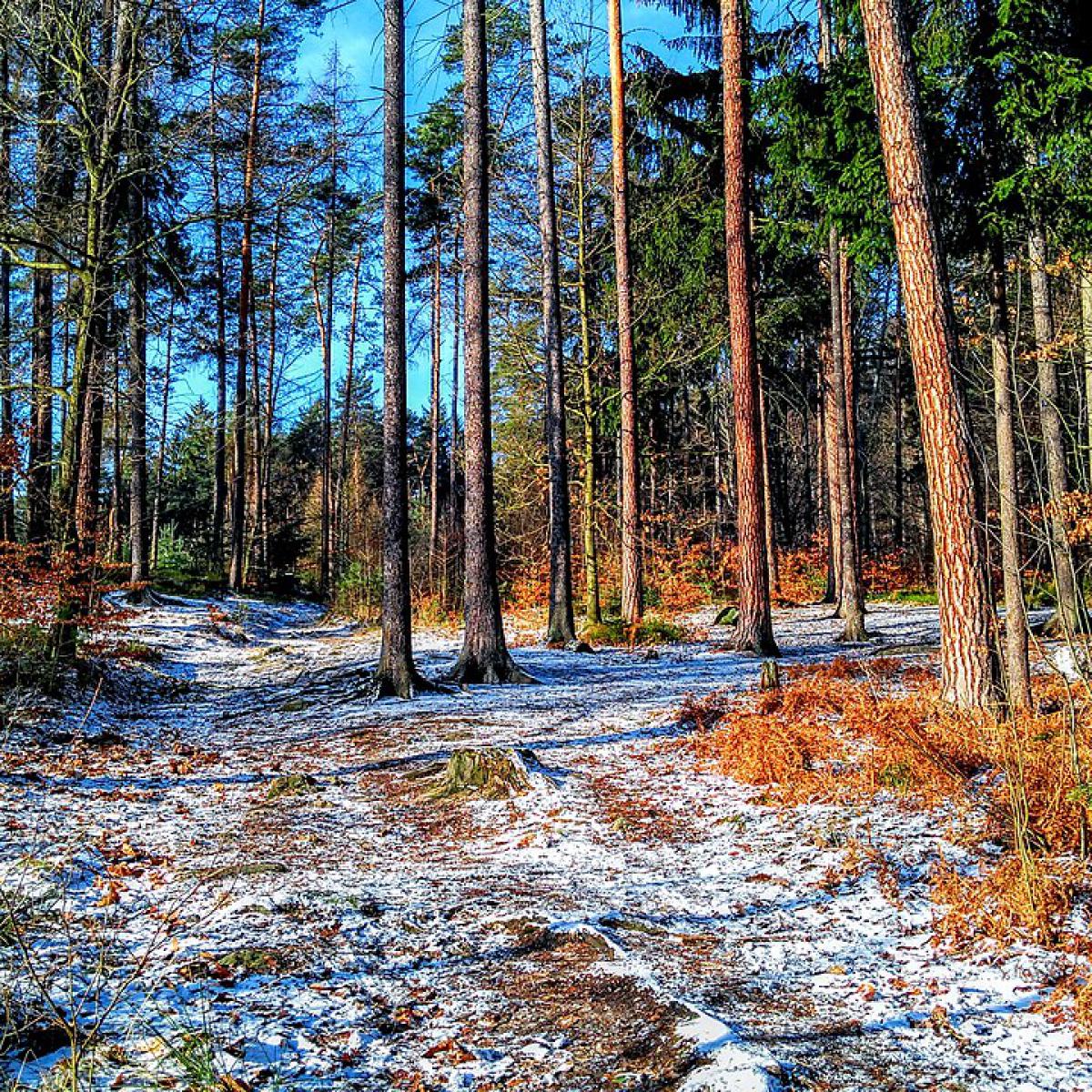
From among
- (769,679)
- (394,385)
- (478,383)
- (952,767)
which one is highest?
(478,383)

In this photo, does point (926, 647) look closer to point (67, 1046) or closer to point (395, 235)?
point (395, 235)

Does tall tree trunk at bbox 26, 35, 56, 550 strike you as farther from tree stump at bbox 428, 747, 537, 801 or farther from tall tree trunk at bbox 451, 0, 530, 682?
tree stump at bbox 428, 747, 537, 801

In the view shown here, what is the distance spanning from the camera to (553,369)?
13617 mm

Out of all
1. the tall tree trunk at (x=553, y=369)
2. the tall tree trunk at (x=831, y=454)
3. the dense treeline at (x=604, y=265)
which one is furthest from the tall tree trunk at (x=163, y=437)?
the tall tree trunk at (x=831, y=454)

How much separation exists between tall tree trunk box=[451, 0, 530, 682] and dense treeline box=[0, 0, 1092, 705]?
0.14ft

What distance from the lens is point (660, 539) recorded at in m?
25.1

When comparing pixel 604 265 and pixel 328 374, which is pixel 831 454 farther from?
pixel 328 374

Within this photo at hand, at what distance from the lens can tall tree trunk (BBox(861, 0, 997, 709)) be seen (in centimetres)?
570

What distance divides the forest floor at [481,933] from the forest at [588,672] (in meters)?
0.03

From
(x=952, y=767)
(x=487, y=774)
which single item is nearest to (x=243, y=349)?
(x=487, y=774)

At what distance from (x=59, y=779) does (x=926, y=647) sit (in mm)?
9443

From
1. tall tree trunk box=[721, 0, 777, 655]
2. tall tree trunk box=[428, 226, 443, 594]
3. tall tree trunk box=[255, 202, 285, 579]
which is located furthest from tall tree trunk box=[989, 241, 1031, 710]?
tall tree trunk box=[255, 202, 285, 579]

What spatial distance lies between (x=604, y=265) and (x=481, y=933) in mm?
16097

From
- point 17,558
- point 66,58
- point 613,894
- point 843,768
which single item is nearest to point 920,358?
point 843,768
